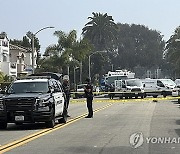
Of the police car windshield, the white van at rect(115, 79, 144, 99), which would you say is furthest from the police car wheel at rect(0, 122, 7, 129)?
the white van at rect(115, 79, 144, 99)

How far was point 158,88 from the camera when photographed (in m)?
54.6

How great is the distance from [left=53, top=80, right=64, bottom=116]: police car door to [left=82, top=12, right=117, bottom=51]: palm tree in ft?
273

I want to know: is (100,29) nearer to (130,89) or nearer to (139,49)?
(139,49)

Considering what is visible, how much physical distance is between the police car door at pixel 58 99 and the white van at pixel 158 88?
3236 centimetres

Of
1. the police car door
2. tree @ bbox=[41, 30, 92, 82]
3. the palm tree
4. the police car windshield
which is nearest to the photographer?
the police car windshield

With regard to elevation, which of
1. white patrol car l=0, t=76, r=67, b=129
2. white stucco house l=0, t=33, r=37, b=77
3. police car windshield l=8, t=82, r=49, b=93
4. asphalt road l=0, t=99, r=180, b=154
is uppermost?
white stucco house l=0, t=33, r=37, b=77

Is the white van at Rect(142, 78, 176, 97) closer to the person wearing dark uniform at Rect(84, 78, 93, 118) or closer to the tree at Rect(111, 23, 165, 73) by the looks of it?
the person wearing dark uniform at Rect(84, 78, 93, 118)

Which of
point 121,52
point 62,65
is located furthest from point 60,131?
point 121,52

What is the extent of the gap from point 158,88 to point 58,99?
35.6 metres

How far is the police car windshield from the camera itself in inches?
763

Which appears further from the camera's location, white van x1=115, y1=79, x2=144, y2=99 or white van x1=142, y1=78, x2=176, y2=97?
white van x1=142, y1=78, x2=176, y2=97

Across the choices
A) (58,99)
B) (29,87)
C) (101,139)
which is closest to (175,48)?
(58,99)

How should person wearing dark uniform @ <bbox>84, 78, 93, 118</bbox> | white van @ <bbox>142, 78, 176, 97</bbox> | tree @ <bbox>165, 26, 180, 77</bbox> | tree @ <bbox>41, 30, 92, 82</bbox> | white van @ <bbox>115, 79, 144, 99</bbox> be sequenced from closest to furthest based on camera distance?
person wearing dark uniform @ <bbox>84, 78, 93, 118</bbox>
white van @ <bbox>115, 79, 144, 99</bbox>
white van @ <bbox>142, 78, 176, 97</bbox>
tree @ <bbox>41, 30, 92, 82</bbox>
tree @ <bbox>165, 26, 180, 77</bbox>

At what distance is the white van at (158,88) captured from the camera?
52844 mm
